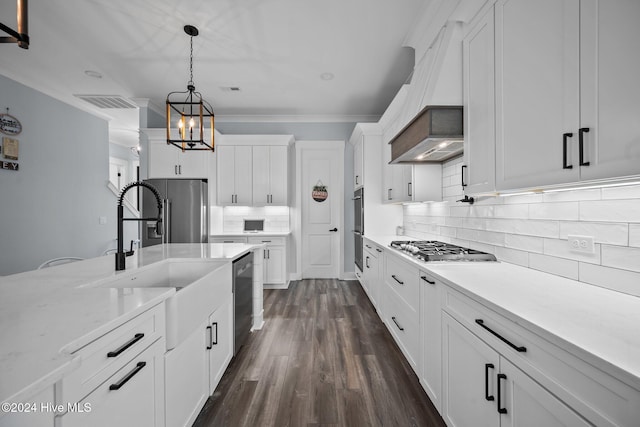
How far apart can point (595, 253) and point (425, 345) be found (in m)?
1.04

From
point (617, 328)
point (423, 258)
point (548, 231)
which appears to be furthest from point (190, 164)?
point (617, 328)

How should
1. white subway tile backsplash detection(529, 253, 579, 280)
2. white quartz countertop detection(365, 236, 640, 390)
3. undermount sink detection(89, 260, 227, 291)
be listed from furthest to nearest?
undermount sink detection(89, 260, 227, 291) < white subway tile backsplash detection(529, 253, 579, 280) < white quartz countertop detection(365, 236, 640, 390)

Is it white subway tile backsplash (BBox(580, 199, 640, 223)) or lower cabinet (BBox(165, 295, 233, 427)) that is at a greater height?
white subway tile backsplash (BBox(580, 199, 640, 223))

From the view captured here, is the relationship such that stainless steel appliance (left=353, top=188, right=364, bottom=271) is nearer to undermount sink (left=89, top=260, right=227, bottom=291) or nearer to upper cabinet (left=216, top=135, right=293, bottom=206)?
upper cabinet (left=216, top=135, right=293, bottom=206)

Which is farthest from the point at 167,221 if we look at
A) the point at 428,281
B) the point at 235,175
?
the point at 428,281

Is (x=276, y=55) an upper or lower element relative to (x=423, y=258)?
upper

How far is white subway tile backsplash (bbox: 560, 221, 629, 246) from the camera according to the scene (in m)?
1.16

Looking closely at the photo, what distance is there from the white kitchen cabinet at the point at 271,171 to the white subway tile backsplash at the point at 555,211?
11.7 ft

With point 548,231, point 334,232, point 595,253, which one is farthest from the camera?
point 334,232

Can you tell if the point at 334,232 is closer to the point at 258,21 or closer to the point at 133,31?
the point at 258,21

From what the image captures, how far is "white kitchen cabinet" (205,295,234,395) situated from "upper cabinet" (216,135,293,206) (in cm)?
270

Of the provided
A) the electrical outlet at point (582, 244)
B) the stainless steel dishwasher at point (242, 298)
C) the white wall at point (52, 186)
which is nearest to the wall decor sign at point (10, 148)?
the white wall at point (52, 186)

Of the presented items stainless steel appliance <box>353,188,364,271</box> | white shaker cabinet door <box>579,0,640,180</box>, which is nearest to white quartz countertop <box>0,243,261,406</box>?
white shaker cabinet door <box>579,0,640,180</box>

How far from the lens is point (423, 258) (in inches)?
74.7
